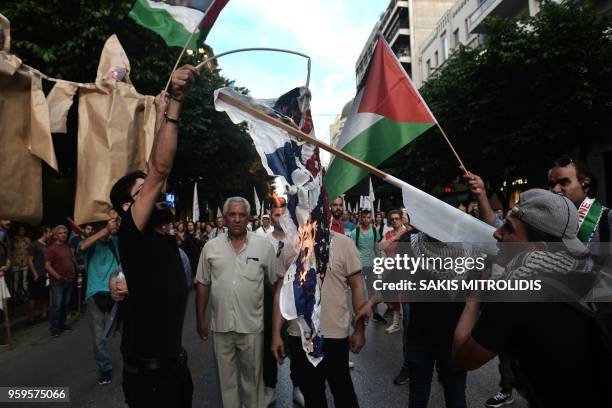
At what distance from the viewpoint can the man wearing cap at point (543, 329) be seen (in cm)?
165

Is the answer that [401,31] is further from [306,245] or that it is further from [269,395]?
[306,245]

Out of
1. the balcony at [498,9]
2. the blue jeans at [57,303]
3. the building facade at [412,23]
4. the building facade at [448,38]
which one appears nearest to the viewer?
the blue jeans at [57,303]

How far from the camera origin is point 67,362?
244 inches

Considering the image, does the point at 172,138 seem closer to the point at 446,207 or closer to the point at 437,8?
the point at 446,207

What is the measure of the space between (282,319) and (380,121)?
175 cm

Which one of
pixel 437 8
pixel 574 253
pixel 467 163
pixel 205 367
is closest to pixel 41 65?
pixel 205 367

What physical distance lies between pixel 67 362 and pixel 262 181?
30.7 meters

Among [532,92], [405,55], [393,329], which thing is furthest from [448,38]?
[393,329]

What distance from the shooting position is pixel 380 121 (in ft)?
13.0

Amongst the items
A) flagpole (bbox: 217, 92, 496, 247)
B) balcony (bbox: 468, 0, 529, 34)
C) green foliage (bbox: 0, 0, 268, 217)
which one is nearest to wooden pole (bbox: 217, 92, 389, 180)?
flagpole (bbox: 217, 92, 496, 247)

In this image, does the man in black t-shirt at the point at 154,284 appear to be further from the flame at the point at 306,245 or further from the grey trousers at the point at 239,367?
the grey trousers at the point at 239,367

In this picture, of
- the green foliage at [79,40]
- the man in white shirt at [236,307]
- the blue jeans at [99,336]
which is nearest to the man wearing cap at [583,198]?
the man in white shirt at [236,307]

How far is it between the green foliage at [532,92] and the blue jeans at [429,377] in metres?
15.8

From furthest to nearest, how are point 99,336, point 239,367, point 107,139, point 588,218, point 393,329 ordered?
point 393,329, point 99,336, point 239,367, point 588,218, point 107,139
